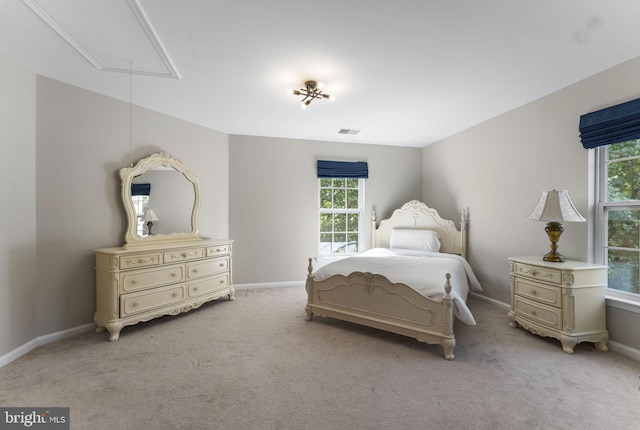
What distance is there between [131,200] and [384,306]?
2962 mm

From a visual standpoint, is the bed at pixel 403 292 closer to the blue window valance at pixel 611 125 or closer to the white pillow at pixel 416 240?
the white pillow at pixel 416 240

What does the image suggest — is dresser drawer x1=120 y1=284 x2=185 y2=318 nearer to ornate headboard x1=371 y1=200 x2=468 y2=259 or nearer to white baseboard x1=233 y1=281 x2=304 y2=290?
white baseboard x1=233 y1=281 x2=304 y2=290

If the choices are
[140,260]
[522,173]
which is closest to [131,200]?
[140,260]

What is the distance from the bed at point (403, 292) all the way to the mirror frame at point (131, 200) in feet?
5.80

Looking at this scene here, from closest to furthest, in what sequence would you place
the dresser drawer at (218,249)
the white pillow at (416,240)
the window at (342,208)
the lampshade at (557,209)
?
the lampshade at (557,209) < the dresser drawer at (218,249) < the white pillow at (416,240) < the window at (342,208)

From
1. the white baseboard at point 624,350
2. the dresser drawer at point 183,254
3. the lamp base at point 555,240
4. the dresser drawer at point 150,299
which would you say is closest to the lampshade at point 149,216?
the dresser drawer at point 183,254

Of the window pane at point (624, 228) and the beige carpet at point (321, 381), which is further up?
the window pane at point (624, 228)

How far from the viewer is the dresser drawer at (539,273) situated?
8.03 ft

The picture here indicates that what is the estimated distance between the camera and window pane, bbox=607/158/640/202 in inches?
95.0

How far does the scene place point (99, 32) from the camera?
198 centimetres

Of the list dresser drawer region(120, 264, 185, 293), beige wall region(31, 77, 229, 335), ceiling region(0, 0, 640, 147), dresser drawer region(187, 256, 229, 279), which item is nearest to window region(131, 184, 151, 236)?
beige wall region(31, 77, 229, 335)

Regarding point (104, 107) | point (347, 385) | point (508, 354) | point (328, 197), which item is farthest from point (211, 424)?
point (328, 197)

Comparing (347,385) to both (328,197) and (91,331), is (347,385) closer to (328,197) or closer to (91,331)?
(91,331)

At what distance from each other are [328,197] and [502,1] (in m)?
3.52
